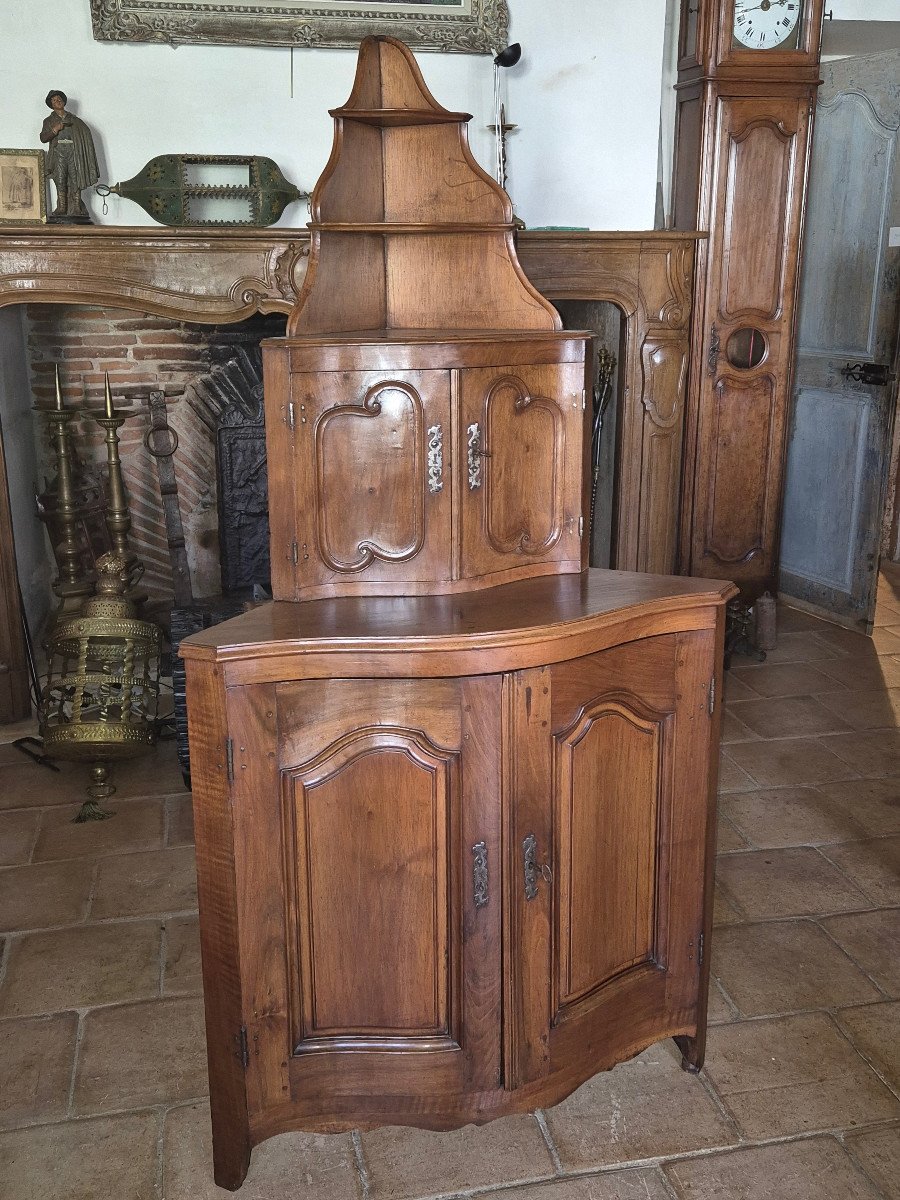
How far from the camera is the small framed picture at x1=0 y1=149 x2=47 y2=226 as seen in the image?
13.5ft

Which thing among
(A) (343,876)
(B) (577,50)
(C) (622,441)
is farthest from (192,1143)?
(B) (577,50)

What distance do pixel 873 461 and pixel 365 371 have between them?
12.6 feet

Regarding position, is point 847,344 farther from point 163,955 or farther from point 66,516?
point 163,955

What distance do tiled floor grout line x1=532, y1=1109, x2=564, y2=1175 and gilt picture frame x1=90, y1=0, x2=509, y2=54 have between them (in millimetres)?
Answer: 3737

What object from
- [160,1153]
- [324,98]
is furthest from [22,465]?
[160,1153]

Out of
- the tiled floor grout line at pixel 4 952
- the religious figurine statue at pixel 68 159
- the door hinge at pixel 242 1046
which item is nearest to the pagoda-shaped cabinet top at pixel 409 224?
the door hinge at pixel 242 1046

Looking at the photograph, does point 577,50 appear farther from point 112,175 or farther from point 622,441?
point 112,175

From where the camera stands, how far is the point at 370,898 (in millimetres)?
2174

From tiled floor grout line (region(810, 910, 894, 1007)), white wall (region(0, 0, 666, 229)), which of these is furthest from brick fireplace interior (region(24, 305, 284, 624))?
tiled floor grout line (region(810, 910, 894, 1007))

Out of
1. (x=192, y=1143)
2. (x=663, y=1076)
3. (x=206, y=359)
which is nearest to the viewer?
(x=192, y=1143)

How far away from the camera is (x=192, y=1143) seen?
236cm

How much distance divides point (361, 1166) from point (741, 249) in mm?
3923

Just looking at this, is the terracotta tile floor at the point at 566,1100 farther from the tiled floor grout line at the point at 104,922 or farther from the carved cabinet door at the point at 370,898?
the carved cabinet door at the point at 370,898

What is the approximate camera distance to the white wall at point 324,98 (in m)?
4.22
